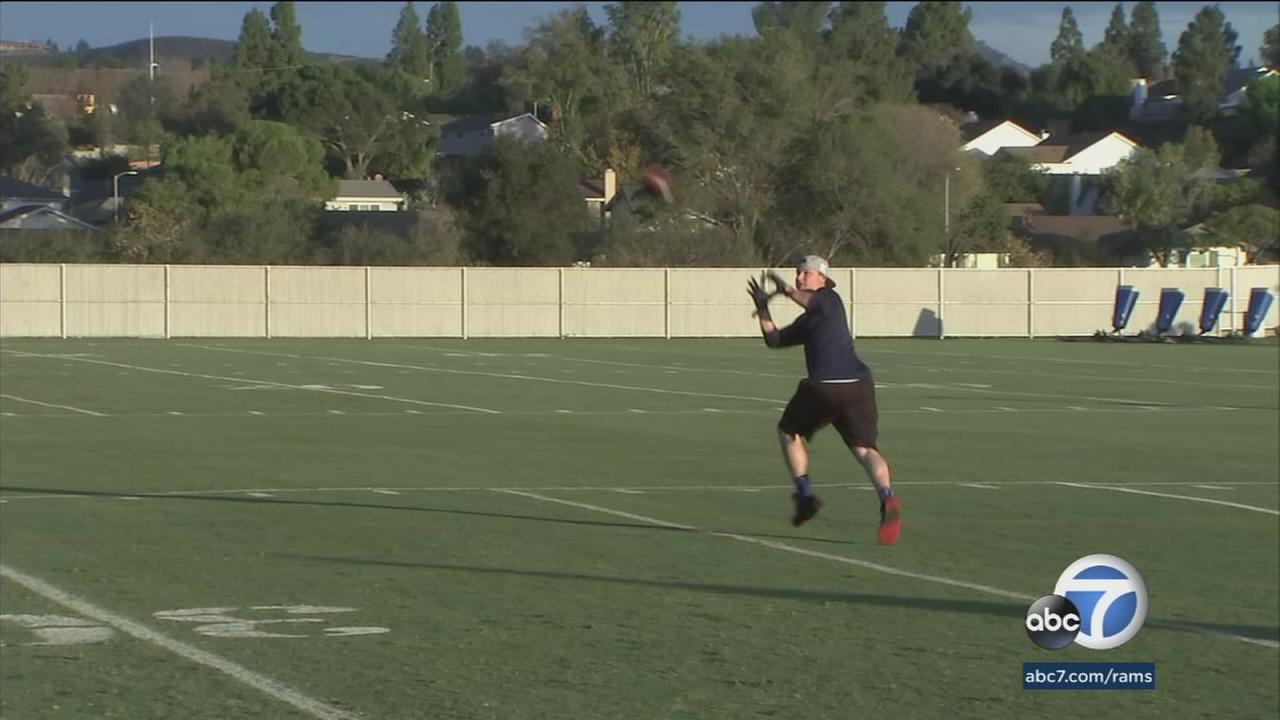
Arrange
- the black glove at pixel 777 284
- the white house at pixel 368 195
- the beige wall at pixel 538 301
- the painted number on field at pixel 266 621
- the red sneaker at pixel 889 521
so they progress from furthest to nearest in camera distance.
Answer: the white house at pixel 368 195, the beige wall at pixel 538 301, the painted number on field at pixel 266 621, the red sneaker at pixel 889 521, the black glove at pixel 777 284

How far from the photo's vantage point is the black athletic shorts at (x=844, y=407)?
6.48 meters

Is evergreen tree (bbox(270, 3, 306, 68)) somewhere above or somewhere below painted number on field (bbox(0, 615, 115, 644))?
above

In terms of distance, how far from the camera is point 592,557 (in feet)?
58.3

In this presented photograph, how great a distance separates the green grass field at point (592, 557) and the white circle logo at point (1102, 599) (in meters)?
4.85

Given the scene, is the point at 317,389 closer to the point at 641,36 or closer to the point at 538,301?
the point at 538,301

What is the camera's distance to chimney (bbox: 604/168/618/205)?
266 ft

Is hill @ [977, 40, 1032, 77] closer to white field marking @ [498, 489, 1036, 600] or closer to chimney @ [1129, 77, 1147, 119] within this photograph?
chimney @ [1129, 77, 1147, 119]

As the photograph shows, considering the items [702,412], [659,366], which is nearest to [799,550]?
[702,412]

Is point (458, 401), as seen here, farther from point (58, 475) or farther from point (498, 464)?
point (58, 475)

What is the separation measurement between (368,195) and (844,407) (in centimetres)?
10784

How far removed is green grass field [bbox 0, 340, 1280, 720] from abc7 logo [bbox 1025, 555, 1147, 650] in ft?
15.9

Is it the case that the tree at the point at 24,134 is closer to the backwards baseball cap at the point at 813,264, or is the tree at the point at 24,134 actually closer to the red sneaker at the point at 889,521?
the red sneaker at the point at 889,521

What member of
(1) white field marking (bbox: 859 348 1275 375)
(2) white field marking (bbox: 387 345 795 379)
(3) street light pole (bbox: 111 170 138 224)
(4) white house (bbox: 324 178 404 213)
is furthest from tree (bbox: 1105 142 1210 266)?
(2) white field marking (bbox: 387 345 795 379)

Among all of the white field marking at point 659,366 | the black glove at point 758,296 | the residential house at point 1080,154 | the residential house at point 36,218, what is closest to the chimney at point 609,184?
the residential house at point 36,218
